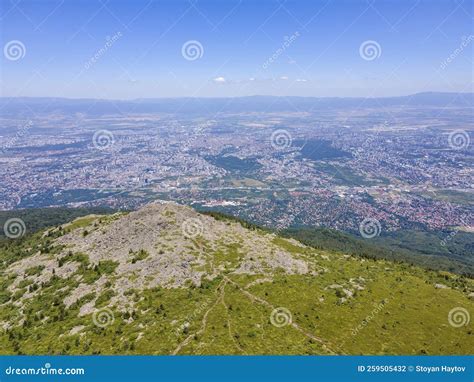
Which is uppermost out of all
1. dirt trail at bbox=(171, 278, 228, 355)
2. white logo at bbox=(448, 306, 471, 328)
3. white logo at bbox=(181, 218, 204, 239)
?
white logo at bbox=(181, 218, 204, 239)

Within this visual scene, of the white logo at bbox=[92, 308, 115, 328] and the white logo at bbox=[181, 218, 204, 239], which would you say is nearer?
the white logo at bbox=[92, 308, 115, 328]

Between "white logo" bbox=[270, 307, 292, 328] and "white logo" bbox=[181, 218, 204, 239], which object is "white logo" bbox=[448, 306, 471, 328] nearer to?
"white logo" bbox=[270, 307, 292, 328]

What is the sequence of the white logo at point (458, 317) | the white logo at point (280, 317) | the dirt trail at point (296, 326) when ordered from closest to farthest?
the dirt trail at point (296, 326), the white logo at point (280, 317), the white logo at point (458, 317)

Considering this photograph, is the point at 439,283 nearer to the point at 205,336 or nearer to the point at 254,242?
the point at 254,242

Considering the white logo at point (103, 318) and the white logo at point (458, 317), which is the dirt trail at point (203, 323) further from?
the white logo at point (458, 317)

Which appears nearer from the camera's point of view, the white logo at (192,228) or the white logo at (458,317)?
the white logo at (458,317)

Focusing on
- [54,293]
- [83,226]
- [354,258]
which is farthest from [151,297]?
[354,258]

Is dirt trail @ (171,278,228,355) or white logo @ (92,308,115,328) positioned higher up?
dirt trail @ (171,278,228,355)

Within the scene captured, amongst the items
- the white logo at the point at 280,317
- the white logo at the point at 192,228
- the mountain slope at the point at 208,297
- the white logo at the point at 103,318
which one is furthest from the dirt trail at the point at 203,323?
the white logo at the point at 192,228

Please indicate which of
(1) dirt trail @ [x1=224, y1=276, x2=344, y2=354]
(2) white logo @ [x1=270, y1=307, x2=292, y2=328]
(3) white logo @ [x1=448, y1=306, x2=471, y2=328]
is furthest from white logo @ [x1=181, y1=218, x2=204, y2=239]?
(3) white logo @ [x1=448, y1=306, x2=471, y2=328]
